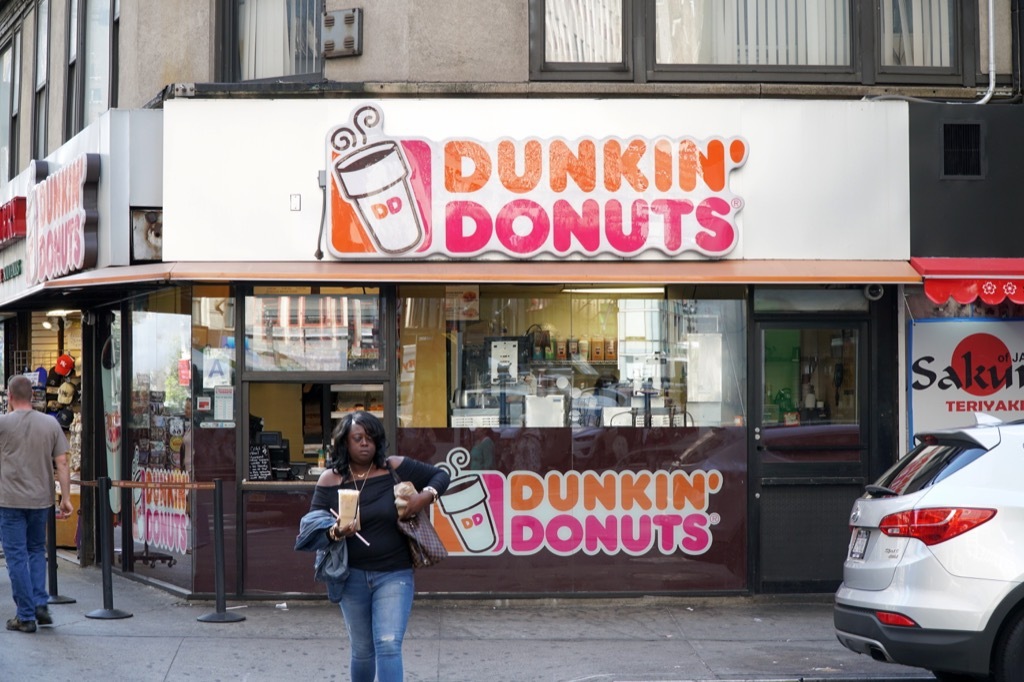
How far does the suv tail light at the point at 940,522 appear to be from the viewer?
7172mm

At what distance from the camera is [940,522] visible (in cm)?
721

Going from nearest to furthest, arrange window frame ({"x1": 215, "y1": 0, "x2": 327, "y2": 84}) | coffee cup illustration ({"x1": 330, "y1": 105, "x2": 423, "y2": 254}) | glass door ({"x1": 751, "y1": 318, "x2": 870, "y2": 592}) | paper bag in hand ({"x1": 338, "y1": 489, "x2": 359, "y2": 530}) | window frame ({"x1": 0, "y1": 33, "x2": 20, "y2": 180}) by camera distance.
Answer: paper bag in hand ({"x1": 338, "y1": 489, "x2": 359, "y2": 530}) < coffee cup illustration ({"x1": 330, "y1": 105, "x2": 423, "y2": 254}) < glass door ({"x1": 751, "y1": 318, "x2": 870, "y2": 592}) < window frame ({"x1": 215, "y1": 0, "x2": 327, "y2": 84}) < window frame ({"x1": 0, "y1": 33, "x2": 20, "y2": 180})

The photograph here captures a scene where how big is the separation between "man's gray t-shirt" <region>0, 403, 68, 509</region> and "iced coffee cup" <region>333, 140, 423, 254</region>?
3032 mm

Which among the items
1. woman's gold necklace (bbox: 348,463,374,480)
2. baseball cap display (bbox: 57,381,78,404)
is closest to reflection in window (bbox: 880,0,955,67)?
woman's gold necklace (bbox: 348,463,374,480)

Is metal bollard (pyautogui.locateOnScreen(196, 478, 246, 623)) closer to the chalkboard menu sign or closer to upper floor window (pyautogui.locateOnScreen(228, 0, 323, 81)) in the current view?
the chalkboard menu sign

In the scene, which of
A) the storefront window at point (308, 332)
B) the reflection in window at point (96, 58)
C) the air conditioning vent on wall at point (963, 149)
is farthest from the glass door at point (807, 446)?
the reflection in window at point (96, 58)

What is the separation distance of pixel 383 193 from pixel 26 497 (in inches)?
148

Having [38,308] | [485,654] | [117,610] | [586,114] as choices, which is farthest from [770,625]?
[38,308]

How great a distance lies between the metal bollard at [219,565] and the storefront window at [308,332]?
126cm

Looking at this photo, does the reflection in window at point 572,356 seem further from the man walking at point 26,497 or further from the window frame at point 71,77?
the window frame at point 71,77

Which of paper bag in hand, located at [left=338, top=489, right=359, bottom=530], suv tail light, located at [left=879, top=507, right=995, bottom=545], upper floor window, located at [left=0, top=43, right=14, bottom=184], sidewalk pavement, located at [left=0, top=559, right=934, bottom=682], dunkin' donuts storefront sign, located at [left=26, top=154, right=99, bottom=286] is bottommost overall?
sidewalk pavement, located at [left=0, top=559, right=934, bottom=682]

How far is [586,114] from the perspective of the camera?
36.6 ft

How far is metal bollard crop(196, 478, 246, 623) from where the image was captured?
33.3ft

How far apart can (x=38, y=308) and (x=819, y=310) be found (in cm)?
918
